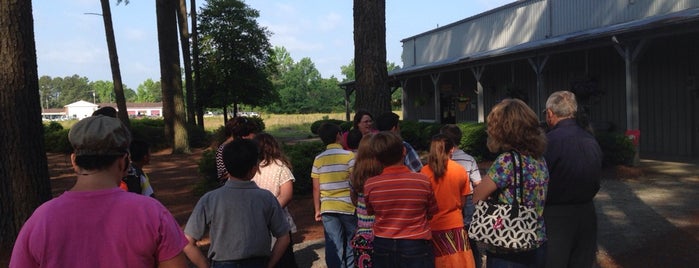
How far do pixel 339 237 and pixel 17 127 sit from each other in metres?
2.98

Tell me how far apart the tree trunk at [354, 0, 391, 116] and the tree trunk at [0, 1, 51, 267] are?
520cm

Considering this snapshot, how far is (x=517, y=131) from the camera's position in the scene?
10.7 feet

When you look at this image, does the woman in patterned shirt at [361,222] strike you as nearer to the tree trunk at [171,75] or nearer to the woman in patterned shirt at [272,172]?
the woman in patterned shirt at [272,172]

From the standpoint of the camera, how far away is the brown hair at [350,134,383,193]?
150 inches

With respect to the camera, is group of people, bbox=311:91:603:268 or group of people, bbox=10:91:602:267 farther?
group of people, bbox=311:91:603:268

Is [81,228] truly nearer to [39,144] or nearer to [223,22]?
[39,144]

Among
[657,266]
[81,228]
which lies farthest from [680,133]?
[81,228]

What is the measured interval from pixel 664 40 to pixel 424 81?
1554 centimetres

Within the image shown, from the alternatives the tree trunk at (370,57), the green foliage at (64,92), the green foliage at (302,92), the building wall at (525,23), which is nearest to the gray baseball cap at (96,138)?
the tree trunk at (370,57)

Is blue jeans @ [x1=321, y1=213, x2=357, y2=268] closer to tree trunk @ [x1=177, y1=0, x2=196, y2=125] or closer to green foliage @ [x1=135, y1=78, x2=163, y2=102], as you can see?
tree trunk @ [x1=177, y1=0, x2=196, y2=125]

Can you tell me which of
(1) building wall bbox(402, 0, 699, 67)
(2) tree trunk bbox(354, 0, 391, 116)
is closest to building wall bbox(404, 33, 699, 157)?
(1) building wall bbox(402, 0, 699, 67)

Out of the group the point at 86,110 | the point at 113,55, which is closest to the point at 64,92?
the point at 86,110

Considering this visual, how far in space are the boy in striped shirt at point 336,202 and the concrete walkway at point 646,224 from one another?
1.19 m

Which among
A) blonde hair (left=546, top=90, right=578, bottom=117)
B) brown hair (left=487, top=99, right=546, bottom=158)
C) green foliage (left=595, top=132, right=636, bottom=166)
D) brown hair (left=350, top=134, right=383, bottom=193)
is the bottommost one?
green foliage (left=595, top=132, right=636, bottom=166)
